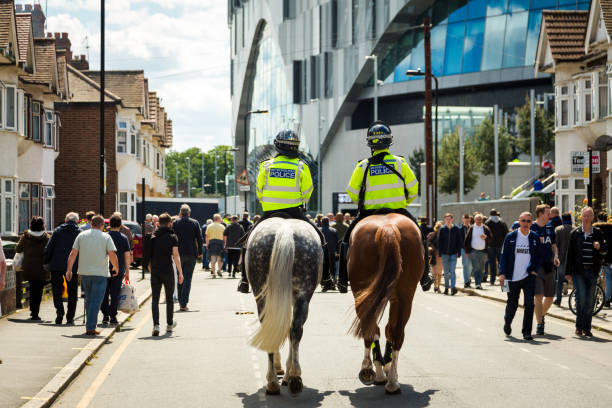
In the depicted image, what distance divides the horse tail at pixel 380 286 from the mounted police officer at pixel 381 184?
29.5 inches

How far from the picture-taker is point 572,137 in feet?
117

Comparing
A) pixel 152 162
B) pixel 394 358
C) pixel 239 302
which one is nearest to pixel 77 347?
pixel 394 358

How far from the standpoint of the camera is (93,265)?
1445cm

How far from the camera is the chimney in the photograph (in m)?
52.5

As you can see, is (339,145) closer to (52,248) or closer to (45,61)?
(45,61)

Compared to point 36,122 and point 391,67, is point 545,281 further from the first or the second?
point 391,67

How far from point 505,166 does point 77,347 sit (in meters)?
49.4

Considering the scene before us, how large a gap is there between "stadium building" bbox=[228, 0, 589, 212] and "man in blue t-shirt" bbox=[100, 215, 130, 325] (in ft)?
147

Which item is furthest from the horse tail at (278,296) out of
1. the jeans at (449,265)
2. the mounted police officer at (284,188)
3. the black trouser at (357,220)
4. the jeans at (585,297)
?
the jeans at (449,265)

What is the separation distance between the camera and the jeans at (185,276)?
18.5m

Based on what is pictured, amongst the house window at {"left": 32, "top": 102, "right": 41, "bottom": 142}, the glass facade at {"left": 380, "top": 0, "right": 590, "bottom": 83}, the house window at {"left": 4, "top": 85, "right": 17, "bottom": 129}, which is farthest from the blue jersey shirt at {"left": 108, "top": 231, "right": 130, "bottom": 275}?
the glass facade at {"left": 380, "top": 0, "right": 590, "bottom": 83}

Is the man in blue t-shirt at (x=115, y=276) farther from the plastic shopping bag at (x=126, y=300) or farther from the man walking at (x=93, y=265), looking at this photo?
the man walking at (x=93, y=265)

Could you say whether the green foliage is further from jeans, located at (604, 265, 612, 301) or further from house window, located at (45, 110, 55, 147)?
jeans, located at (604, 265, 612, 301)

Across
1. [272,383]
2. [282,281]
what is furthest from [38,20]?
[272,383]
